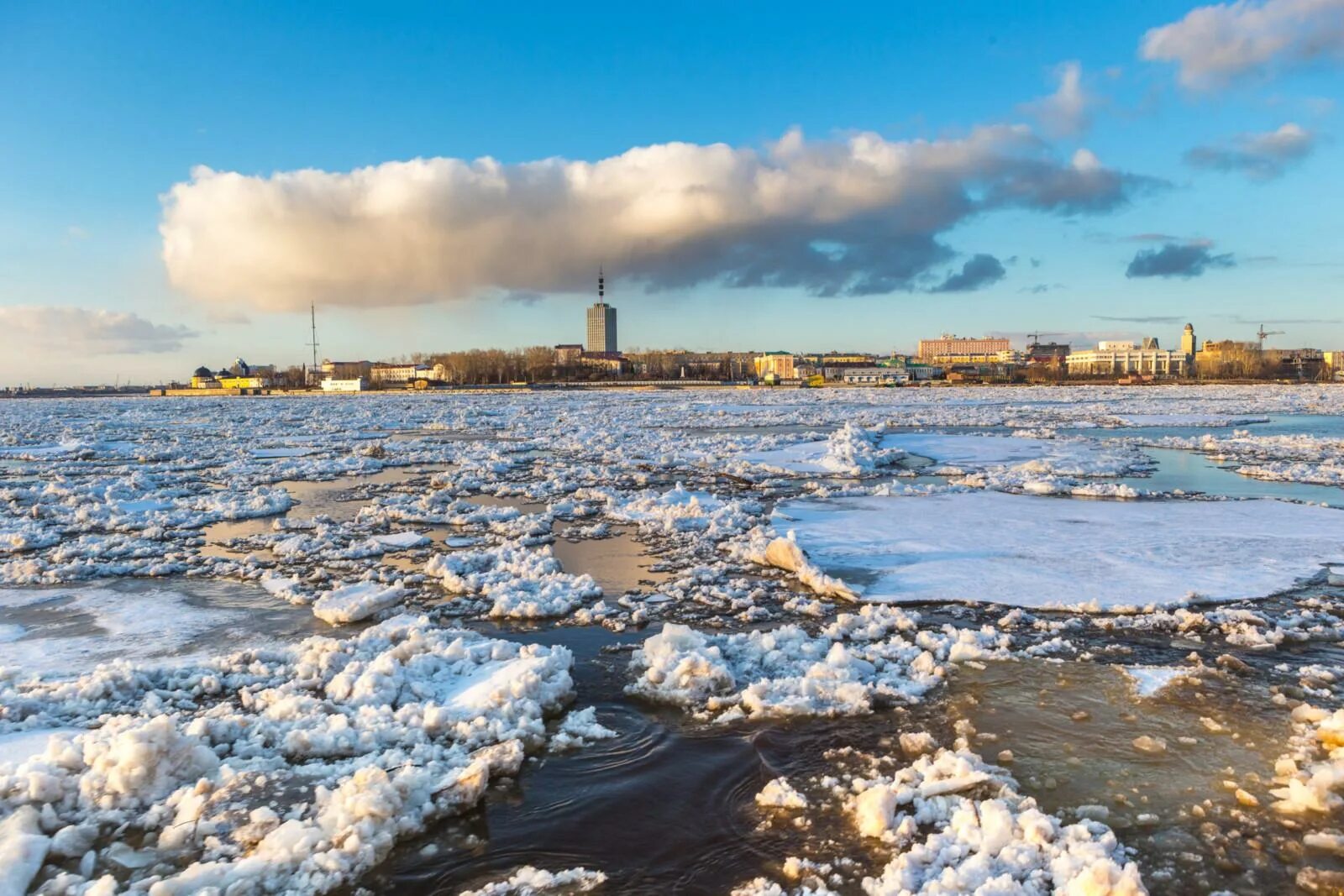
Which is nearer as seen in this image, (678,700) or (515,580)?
(678,700)

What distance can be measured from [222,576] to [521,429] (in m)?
22.9

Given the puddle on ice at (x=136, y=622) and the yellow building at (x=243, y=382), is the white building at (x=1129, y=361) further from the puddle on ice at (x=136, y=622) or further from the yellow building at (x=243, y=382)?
the puddle on ice at (x=136, y=622)

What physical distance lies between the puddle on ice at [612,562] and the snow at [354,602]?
6.96 feet

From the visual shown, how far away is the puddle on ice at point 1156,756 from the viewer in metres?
3.81

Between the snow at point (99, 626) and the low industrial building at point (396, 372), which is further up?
the low industrial building at point (396, 372)

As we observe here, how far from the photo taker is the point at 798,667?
239 inches

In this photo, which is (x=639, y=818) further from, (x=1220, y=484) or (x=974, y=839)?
(x=1220, y=484)

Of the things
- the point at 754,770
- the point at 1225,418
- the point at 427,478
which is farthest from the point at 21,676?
the point at 1225,418

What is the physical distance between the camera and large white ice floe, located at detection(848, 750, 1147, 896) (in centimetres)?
352

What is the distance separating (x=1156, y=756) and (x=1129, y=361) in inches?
8327

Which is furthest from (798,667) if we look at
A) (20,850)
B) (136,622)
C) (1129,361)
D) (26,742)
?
(1129,361)

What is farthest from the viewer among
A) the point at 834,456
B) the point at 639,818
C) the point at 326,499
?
the point at 834,456

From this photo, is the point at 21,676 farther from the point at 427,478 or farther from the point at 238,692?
the point at 427,478

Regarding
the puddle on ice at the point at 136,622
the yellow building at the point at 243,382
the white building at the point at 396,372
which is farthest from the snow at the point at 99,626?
the white building at the point at 396,372
